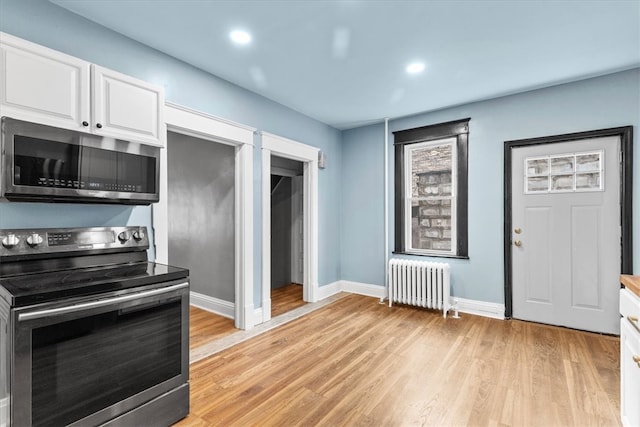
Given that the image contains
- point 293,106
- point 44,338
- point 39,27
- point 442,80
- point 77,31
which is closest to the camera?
point 44,338

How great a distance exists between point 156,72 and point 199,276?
2475 mm

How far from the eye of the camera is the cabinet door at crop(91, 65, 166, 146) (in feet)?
6.34

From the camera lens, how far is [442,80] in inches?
125

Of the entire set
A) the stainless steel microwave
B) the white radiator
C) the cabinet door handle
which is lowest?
the white radiator

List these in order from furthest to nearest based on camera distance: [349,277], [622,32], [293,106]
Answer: [349,277] < [293,106] < [622,32]

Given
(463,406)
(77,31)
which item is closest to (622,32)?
(463,406)

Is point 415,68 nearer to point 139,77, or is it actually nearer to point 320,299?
point 139,77

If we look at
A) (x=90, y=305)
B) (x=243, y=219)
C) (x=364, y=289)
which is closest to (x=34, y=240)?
(x=90, y=305)

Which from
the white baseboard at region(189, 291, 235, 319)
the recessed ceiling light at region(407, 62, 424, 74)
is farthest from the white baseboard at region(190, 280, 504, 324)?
the recessed ceiling light at region(407, 62, 424, 74)

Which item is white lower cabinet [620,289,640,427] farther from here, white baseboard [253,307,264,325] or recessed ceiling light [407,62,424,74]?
white baseboard [253,307,264,325]

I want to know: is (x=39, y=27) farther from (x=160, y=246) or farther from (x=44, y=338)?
(x=44, y=338)

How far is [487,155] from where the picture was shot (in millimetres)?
3744

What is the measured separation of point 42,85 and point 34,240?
89 centimetres

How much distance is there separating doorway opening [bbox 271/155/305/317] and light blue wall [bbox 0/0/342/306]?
847mm
